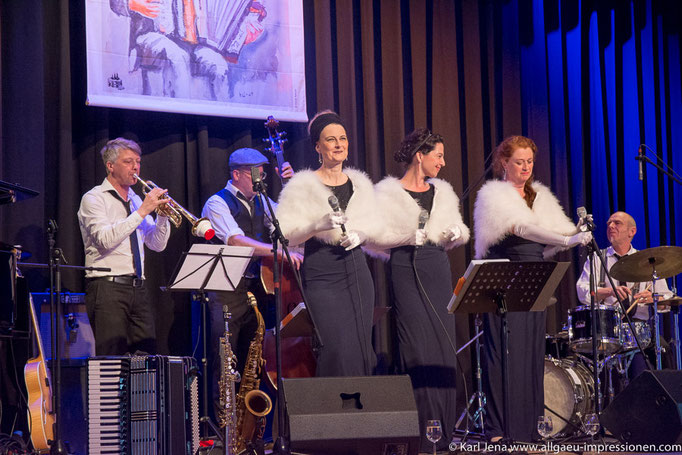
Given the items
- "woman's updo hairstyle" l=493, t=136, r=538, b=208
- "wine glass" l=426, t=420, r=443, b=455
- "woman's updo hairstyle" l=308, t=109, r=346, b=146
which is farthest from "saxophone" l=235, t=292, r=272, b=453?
"woman's updo hairstyle" l=493, t=136, r=538, b=208

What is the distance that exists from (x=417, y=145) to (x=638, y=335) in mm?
2543

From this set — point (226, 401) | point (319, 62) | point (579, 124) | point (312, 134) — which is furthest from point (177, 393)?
point (579, 124)

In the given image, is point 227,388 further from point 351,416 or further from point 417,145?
point 417,145

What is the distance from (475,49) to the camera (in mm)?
7637

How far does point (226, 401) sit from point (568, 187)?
4243 millimetres

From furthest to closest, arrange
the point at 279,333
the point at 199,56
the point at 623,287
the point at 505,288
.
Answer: the point at 623,287
the point at 199,56
the point at 505,288
the point at 279,333

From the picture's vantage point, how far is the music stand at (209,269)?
4770 millimetres

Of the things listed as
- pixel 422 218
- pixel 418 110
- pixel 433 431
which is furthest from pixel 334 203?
pixel 418 110

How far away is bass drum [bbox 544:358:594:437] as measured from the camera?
600 cm

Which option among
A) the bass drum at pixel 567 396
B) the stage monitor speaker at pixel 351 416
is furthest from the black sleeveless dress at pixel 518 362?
the stage monitor speaker at pixel 351 416

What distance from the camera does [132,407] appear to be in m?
4.35

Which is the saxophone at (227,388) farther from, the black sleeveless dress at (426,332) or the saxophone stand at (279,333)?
the black sleeveless dress at (426,332)

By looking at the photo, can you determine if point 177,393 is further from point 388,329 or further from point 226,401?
point 388,329

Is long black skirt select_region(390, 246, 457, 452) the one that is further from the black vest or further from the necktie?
the necktie
